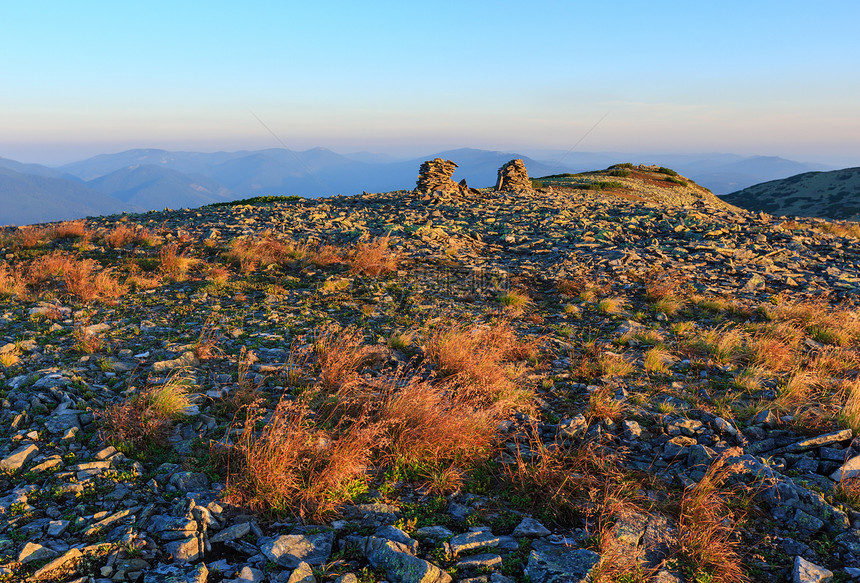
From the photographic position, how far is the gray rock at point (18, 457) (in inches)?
171

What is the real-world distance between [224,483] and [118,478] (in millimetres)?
991

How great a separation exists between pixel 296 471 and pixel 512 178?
32.0 metres

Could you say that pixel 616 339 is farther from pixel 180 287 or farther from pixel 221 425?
pixel 180 287

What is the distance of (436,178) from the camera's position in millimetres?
29531

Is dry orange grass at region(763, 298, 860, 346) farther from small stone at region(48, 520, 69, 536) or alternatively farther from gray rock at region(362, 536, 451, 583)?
small stone at region(48, 520, 69, 536)

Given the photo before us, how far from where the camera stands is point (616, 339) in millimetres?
8883

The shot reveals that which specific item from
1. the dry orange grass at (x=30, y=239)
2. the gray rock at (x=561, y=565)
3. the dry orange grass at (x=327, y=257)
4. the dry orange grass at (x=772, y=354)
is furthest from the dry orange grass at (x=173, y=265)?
the dry orange grass at (x=772, y=354)

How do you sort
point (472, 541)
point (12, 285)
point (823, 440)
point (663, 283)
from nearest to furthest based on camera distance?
point (472, 541) → point (823, 440) → point (12, 285) → point (663, 283)

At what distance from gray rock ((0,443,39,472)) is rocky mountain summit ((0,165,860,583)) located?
0.18ft

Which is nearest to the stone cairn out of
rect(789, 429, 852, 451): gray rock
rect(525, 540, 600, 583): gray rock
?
rect(789, 429, 852, 451): gray rock

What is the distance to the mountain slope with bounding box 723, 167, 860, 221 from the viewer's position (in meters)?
77.5

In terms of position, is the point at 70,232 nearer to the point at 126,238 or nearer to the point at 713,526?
the point at 126,238

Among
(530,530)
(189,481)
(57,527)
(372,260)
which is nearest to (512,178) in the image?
(372,260)

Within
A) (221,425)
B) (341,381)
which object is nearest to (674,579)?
(341,381)
